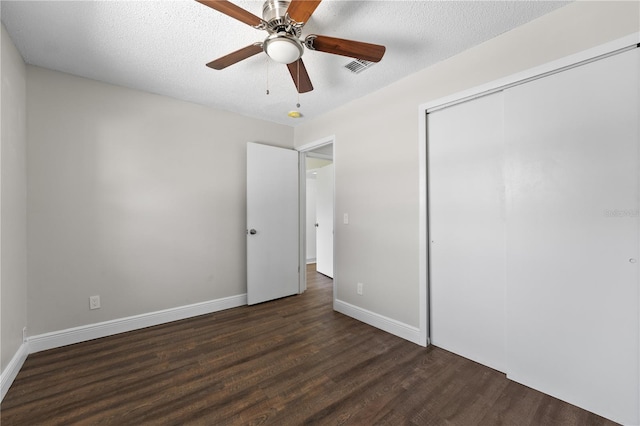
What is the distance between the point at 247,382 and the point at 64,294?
1970mm

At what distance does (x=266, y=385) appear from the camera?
187 centimetres

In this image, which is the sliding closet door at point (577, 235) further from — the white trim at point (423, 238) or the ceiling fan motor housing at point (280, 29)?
the ceiling fan motor housing at point (280, 29)

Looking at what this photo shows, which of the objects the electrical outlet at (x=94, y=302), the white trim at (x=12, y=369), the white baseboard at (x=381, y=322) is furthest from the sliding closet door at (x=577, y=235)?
the electrical outlet at (x=94, y=302)

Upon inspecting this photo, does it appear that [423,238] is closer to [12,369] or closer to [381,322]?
[381,322]

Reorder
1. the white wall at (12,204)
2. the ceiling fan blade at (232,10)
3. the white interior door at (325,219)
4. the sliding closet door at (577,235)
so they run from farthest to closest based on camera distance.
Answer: the white interior door at (325,219) < the white wall at (12,204) < the sliding closet door at (577,235) < the ceiling fan blade at (232,10)

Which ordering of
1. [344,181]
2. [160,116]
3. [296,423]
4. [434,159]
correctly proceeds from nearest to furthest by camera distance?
1. [296,423]
2. [434,159]
3. [160,116]
4. [344,181]

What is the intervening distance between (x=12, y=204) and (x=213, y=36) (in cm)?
197

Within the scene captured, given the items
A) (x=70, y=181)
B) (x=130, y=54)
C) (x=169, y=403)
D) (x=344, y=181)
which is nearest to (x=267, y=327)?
(x=169, y=403)

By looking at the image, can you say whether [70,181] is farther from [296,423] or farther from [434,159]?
[434,159]

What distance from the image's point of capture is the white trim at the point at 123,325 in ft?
7.70

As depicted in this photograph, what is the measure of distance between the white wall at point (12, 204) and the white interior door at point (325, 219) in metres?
3.77

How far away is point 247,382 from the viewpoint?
1.91 metres

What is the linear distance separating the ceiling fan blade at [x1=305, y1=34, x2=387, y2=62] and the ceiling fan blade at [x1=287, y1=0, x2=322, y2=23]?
123 millimetres

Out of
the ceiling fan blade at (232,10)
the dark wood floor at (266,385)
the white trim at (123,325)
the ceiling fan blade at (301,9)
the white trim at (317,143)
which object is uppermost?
the ceiling fan blade at (301,9)
